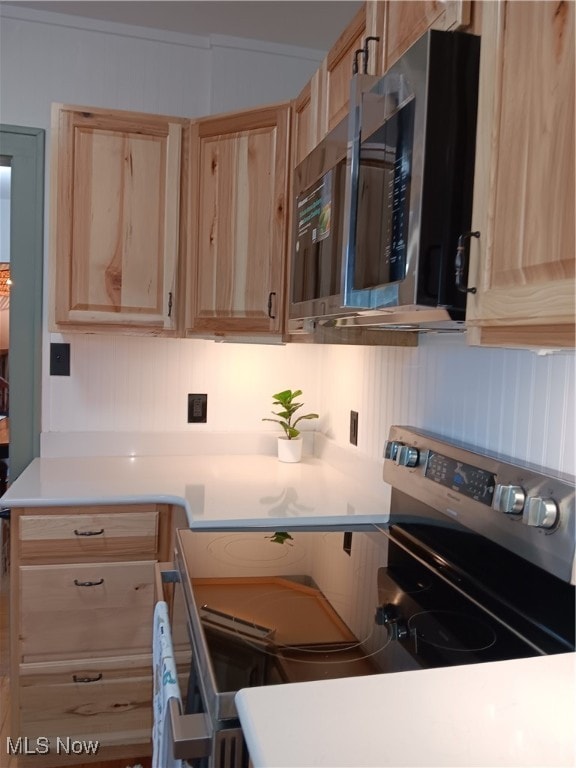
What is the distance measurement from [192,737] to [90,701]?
1202 mm

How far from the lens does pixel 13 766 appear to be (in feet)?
6.27

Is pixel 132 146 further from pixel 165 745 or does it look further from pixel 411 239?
pixel 165 745

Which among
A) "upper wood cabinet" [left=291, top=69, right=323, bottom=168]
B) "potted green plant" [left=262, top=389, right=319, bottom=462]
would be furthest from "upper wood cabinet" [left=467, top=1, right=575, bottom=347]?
"potted green plant" [left=262, top=389, right=319, bottom=462]

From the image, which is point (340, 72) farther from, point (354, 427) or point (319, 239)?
point (354, 427)

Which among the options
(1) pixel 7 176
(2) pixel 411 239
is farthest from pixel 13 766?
(1) pixel 7 176

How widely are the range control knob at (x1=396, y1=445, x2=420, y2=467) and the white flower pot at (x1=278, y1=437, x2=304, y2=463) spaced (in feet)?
2.59

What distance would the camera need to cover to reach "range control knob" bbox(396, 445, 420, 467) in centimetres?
166

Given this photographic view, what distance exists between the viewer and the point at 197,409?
8.44 ft

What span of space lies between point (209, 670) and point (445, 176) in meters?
0.84

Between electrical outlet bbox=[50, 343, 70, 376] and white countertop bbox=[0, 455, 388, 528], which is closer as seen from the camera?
white countertop bbox=[0, 455, 388, 528]

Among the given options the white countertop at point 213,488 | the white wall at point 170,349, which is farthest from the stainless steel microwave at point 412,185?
the white wall at point 170,349

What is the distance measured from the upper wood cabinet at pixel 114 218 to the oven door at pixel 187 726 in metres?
1.13

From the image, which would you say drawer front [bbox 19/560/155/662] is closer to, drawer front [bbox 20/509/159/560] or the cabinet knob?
drawer front [bbox 20/509/159/560]

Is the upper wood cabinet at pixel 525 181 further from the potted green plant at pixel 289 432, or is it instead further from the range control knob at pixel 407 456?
the potted green plant at pixel 289 432
